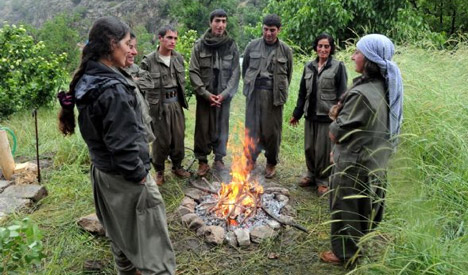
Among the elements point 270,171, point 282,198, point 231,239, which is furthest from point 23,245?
point 270,171

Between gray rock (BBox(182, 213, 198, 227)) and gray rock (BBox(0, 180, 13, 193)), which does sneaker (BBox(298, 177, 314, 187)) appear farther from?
gray rock (BBox(0, 180, 13, 193))

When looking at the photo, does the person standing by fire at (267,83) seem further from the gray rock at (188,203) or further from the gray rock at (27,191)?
the gray rock at (27,191)

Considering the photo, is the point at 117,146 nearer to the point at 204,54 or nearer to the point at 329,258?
the point at 329,258

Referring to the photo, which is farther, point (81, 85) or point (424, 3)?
point (424, 3)

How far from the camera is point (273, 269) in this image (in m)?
3.31

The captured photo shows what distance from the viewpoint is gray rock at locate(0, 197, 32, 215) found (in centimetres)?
404

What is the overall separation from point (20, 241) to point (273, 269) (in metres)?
2.06

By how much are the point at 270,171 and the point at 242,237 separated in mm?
1668

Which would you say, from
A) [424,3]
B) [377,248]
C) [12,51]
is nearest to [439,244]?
[377,248]

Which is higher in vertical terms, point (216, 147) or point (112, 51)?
point (112, 51)

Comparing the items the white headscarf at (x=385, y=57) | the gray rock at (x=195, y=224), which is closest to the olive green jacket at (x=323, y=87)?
the white headscarf at (x=385, y=57)

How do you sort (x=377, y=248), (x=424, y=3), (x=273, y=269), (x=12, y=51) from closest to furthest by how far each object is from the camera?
(x=377, y=248) → (x=273, y=269) → (x=12, y=51) → (x=424, y=3)

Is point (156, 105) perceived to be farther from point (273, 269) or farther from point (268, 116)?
point (273, 269)

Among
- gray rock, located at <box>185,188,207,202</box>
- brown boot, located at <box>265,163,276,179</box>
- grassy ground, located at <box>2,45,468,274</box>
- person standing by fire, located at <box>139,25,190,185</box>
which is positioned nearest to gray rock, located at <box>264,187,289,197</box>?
grassy ground, located at <box>2,45,468,274</box>
